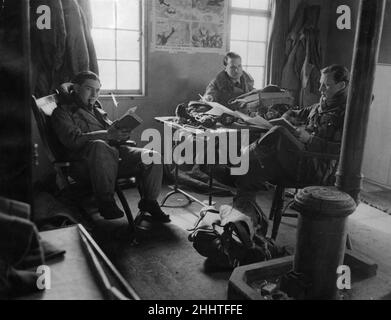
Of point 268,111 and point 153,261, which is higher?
point 268,111

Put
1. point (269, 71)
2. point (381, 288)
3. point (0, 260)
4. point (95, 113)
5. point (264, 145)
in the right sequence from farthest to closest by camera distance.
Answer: point (269, 71) < point (95, 113) < point (264, 145) < point (381, 288) < point (0, 260)

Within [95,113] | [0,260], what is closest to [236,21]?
[95,113]

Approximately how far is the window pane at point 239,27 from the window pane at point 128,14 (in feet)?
4.35

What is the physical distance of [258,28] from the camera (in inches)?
225

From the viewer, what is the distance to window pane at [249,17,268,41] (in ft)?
18.5

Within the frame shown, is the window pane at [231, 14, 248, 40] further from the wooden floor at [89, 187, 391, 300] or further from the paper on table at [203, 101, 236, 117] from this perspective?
the wooden floor at [89, 187, 391, 300]

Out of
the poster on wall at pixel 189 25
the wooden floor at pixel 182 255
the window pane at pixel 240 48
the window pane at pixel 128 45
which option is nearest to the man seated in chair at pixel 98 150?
the wooden floor at pixel 182 255

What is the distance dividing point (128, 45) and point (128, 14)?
35 centimetres

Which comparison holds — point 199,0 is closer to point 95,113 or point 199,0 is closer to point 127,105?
point 127,105

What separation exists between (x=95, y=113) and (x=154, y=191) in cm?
90

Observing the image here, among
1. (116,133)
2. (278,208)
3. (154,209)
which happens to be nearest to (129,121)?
(116,133)

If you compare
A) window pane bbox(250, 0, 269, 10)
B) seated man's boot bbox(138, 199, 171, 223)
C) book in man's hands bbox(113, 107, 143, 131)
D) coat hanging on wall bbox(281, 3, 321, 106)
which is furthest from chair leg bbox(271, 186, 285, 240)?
window pane bbox(250, 0, 269, 10)

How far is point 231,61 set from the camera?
4.74m

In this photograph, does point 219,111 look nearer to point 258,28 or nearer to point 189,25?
point 189,25
